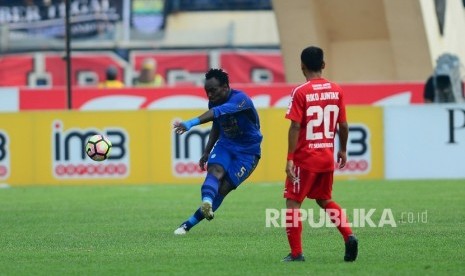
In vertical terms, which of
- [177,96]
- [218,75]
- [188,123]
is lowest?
[188,123]

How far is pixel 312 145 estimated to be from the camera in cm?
1187

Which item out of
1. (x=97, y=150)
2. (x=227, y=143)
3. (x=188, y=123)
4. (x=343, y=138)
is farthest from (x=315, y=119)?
(x=97, y=150)

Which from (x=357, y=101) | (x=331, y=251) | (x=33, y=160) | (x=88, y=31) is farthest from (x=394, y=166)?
(x=88, y=31)

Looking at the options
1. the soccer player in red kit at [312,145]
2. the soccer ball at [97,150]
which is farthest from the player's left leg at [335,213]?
the soccer ball at [97,150]

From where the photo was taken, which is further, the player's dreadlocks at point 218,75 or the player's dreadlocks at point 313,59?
the player's dreadlocks at point 218,75

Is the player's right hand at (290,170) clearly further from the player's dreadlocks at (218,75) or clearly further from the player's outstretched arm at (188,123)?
the player's dreadlocks at (218,75)

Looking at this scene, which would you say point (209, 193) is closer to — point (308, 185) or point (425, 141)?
point (308, 185)

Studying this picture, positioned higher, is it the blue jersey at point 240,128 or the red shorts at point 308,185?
the blue jersey at point 240,128

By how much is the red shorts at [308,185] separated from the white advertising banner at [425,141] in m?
12.7

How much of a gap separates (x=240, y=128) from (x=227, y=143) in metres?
0.23

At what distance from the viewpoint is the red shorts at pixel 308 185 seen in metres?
11.9

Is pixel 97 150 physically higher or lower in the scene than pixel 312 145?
lower

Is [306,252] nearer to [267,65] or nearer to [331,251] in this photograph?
[331,251]

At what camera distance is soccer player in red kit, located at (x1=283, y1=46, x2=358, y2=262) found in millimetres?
11766
